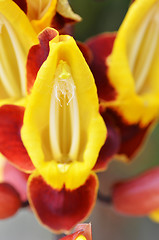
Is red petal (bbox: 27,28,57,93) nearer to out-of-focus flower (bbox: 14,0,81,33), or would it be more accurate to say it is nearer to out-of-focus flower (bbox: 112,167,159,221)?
out-of-focus flower (bbox: 14,0,81,33)

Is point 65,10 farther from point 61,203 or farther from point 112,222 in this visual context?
point 112,222

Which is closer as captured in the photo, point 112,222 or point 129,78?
point 129,78

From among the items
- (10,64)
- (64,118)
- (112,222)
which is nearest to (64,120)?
(64,118)

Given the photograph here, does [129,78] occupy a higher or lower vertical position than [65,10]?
lower

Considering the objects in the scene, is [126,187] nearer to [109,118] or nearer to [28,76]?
[109,118]

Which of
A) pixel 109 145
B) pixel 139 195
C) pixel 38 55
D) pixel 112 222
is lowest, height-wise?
pixel 112 222

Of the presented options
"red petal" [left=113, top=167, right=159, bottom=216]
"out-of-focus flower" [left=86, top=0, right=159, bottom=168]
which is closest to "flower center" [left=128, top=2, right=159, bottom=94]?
"out-of-focus flower" [left=86, top=0, right=159, bottom=168]

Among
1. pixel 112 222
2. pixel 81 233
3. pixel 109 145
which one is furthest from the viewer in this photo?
pixel 112 222
